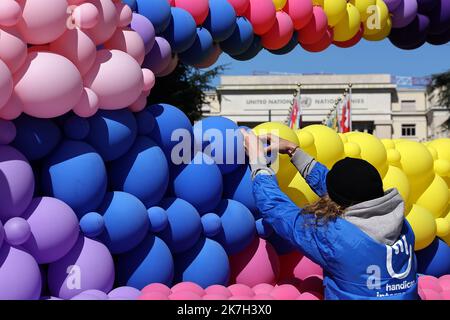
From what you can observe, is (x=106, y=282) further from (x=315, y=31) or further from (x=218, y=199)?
(x=315, y=31)

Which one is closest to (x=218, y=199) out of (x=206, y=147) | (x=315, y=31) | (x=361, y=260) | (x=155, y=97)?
(x=206, y=147)

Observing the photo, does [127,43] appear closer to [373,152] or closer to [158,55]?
[158,55]

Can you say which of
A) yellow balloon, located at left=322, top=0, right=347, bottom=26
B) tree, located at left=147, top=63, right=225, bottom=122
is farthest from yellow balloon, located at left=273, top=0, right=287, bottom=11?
tree, located at left=147, top=63, right=225, bottom=122

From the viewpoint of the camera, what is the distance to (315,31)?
430 cm

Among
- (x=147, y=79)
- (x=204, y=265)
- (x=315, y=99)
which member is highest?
(x=315, y=99)

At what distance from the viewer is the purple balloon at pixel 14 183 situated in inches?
102

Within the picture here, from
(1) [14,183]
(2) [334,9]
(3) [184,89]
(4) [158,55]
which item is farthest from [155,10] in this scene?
(3) [184,89]

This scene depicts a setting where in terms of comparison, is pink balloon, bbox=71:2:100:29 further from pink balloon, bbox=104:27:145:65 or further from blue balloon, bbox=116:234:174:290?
blue balloon, bbox=116:234:174:290

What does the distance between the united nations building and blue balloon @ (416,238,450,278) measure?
3167 cm

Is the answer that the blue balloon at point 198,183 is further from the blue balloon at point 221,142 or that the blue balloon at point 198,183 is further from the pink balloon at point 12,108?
the pink balloon at point 12,108

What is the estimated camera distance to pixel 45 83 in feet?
8.60

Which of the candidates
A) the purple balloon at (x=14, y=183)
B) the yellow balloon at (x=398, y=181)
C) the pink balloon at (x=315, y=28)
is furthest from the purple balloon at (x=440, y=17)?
the purple balloon at (x=14, y=183)

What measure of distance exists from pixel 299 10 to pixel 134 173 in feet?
6.11

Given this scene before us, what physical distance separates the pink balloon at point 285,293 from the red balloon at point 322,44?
221 cm
